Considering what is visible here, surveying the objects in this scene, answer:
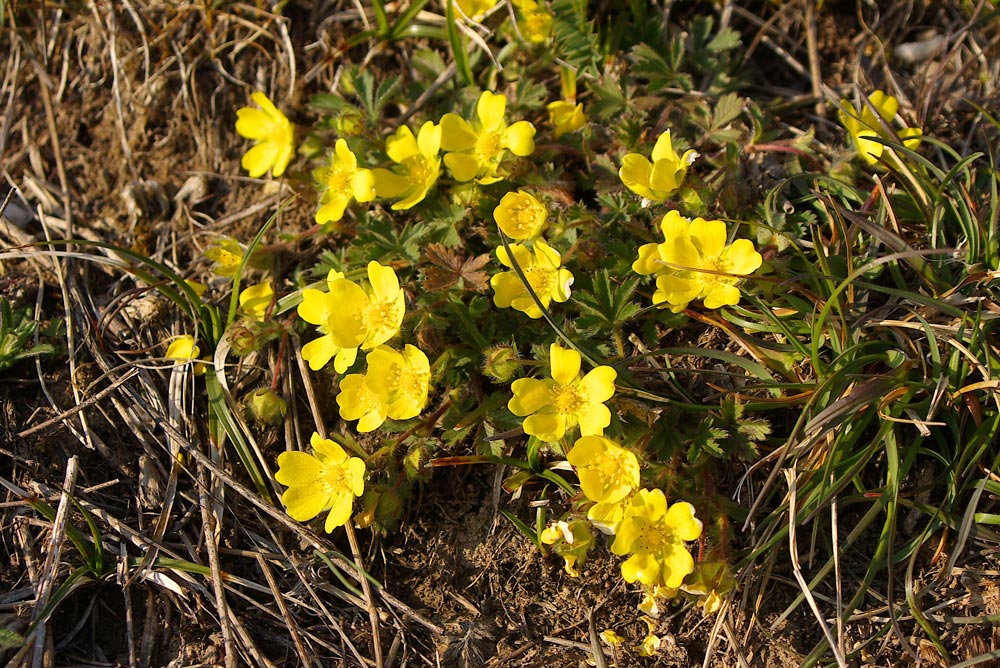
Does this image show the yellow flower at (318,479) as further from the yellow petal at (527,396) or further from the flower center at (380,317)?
the yellow petal at (527,396)

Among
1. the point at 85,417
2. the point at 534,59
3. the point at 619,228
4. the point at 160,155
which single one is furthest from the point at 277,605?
the point at 534,59

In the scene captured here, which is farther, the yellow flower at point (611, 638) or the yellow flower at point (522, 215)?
the yellow flower at point (522, 215)

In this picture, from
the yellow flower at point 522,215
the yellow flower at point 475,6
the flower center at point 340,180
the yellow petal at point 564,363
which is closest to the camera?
the yellow petal at point 564,363

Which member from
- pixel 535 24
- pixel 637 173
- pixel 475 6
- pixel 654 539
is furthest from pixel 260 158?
pixel 654 539

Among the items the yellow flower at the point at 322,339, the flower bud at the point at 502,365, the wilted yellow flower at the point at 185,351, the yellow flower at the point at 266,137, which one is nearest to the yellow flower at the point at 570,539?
the flower bud at the point at 502,365

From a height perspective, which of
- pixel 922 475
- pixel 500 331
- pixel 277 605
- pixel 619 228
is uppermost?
pixel 619 228

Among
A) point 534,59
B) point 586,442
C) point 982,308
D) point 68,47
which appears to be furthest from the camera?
point 68,47

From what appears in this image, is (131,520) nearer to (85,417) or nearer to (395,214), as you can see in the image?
(85,417)
